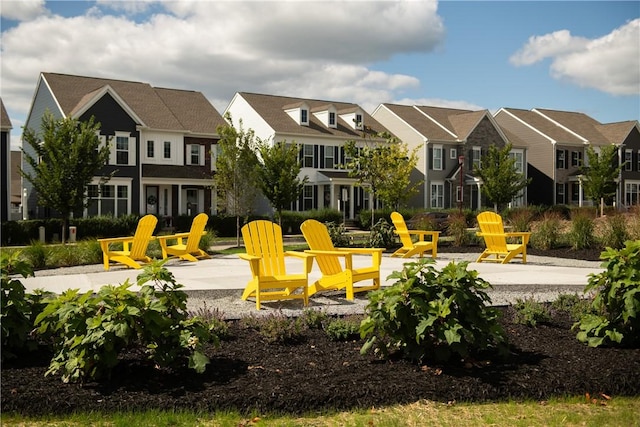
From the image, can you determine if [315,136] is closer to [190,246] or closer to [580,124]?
[190,246]

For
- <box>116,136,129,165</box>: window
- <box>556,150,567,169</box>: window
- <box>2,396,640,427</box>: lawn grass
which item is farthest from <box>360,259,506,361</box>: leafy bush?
<box>556,150,567,169</box>: window

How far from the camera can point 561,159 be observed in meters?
50.1

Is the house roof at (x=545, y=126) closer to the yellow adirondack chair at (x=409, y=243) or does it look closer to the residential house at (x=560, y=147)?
the residential house at (x=560, y=147)

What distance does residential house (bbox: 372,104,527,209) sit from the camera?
43.1 metres

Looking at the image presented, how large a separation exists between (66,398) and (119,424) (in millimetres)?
608

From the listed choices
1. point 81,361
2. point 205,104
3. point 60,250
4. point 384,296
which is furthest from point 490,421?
point 205,104

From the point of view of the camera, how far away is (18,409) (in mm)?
4582

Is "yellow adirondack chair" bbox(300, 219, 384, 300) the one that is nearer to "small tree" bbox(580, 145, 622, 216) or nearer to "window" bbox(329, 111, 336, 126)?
"window" bbox(329, 111, 336, 126)

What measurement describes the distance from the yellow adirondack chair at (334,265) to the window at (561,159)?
44.1 m

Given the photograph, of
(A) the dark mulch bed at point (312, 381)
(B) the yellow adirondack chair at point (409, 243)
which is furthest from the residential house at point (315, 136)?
(A) the dark mulch bed at point (312, 381)

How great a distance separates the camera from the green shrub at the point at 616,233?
16266mm

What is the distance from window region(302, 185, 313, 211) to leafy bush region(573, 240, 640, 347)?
3237 centimetres

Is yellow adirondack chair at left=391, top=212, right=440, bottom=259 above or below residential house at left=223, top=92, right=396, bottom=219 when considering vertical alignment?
below

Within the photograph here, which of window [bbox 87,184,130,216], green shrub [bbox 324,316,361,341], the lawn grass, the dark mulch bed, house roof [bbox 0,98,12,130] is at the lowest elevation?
the lawn grass
